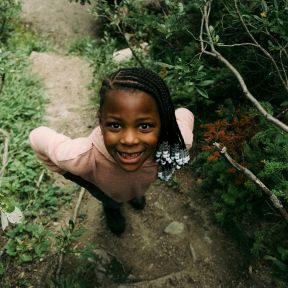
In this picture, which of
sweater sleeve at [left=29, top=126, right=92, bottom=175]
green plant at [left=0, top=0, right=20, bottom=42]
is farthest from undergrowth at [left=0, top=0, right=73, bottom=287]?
green plant at [left=0, top=0, right=20, bottom=42]

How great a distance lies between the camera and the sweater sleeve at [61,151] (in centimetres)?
268

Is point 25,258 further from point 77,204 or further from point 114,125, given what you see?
point 114,125

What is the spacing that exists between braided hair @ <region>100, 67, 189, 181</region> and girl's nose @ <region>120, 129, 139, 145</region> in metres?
0.23

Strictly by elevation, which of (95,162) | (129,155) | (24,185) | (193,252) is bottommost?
(24,185)

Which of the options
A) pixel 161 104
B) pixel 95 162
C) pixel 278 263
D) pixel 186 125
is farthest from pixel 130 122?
pixel 278 263

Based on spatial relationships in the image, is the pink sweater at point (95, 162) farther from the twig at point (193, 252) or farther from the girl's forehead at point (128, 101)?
the twig at point (193, 252)

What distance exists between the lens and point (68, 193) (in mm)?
4062

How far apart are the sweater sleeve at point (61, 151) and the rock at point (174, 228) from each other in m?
1.34

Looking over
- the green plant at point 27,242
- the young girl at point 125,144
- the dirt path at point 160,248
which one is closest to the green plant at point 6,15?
the dirt path at point 160,248

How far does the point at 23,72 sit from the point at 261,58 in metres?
3.74

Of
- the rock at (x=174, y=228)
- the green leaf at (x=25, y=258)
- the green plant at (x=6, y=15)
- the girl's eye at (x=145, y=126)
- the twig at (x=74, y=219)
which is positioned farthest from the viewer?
the green plant at (x=6, y=15)

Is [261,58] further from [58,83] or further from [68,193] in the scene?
[58,83]

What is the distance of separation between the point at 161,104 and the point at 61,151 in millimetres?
886

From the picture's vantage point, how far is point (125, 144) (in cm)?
224
